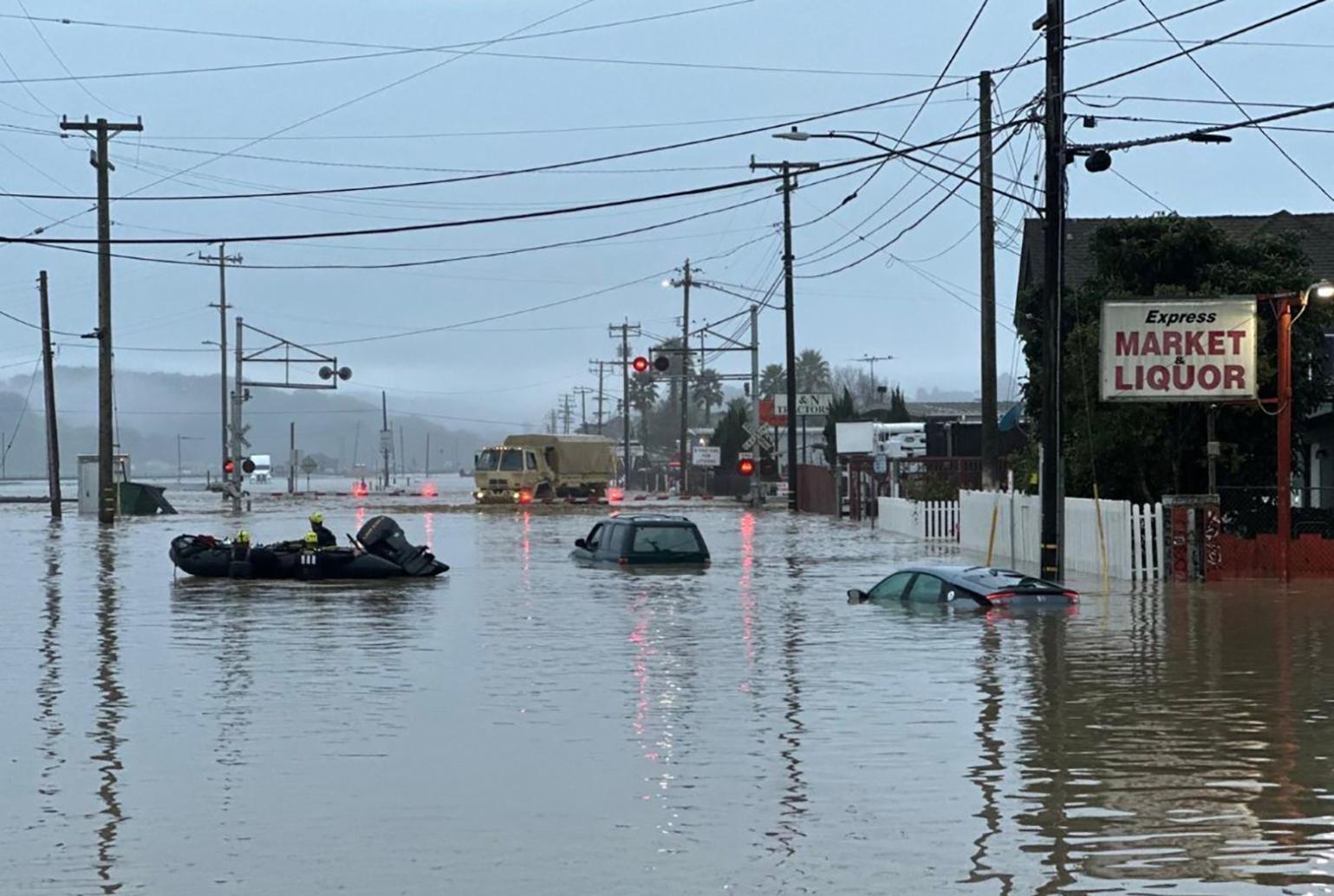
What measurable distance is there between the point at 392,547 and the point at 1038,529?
12.8 meters

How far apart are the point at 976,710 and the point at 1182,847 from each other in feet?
20.7

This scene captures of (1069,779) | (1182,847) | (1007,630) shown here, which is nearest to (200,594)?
(1007,630)

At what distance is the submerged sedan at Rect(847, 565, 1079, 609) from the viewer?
2669 cm

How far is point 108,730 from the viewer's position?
54.4 ft

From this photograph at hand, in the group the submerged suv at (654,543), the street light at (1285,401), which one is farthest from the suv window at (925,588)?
the submerged suv at (654,543)

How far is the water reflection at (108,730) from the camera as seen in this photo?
36.8 feet

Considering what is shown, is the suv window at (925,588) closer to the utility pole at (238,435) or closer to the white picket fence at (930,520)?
the white picket fence at (930,520)

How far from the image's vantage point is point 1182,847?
11.2m

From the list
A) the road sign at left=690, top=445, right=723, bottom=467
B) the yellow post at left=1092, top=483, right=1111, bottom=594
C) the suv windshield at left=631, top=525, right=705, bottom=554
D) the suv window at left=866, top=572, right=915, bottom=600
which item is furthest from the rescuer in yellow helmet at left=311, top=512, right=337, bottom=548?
the road sign at left=690, top=445, right=723, bottom=467

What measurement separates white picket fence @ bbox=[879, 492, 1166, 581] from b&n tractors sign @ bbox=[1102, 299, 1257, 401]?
212 centimetres

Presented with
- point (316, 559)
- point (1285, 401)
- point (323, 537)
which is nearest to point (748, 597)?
point (316, 559)

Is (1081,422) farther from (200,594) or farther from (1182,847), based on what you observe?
(1182,847)

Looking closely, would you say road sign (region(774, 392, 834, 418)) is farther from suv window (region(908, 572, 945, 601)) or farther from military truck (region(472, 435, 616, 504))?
suv window (region(908, 572, 945, 601))

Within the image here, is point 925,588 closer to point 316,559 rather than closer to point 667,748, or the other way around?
point 316,559
